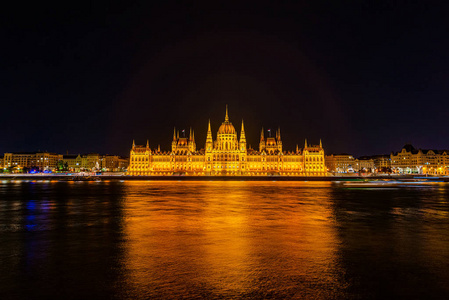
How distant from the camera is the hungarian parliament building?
523ft

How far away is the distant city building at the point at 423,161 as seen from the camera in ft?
491

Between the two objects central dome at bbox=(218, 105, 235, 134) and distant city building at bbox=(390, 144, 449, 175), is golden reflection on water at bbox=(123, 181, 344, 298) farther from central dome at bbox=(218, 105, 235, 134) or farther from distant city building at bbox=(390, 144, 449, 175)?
distant city building at bbox=(390, 144, 449, 175)

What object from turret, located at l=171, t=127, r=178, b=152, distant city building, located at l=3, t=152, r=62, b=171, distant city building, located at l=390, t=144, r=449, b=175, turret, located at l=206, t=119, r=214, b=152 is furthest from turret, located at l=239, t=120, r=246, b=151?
distant city building, located at l=3, t=152, r=62, b=171

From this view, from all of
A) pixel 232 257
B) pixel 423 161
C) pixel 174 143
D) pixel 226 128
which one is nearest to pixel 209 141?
pixel 226 128

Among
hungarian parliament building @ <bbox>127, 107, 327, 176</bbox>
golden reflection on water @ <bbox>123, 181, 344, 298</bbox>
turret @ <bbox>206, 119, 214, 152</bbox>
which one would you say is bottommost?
golden reflection on water @ <bbox>123, 181, 344, 298</bbox>

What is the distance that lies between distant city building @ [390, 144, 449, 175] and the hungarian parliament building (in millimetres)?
41941

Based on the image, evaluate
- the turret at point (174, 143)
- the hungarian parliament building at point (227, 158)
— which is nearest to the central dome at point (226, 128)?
the hungarian parliament building at point (227, 158)

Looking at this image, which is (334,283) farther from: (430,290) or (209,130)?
(209,130)

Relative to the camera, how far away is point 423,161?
158 meters

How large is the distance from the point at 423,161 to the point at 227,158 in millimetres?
98472

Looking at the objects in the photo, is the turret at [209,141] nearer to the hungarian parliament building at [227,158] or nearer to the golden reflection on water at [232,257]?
the hungarian parliament building at [227,158]

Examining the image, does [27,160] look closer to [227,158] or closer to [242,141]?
[227,158]

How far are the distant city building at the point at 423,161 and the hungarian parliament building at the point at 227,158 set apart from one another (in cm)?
4194

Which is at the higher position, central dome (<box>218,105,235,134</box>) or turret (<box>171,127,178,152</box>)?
central dome (<box>218,105,235,134</box>)
